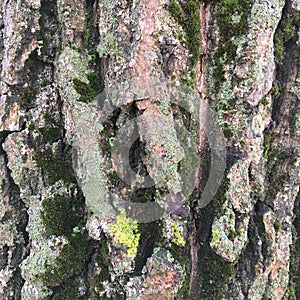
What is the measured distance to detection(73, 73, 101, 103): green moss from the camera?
136 inches

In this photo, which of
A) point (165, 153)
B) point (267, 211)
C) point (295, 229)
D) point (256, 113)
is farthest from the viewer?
point (295, 229)

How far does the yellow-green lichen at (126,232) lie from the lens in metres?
3.38

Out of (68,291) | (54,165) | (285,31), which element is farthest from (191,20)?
(68,291)

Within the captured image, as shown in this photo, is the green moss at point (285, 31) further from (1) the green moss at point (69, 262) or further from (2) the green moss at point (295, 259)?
(1) the green moss at point (69, 262)

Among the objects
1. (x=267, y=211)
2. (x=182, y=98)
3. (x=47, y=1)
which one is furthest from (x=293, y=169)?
(x=47, y=1)

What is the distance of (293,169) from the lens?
3945 mm

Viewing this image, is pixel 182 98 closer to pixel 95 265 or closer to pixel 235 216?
pixel 235 216

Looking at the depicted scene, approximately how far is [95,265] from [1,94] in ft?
6.96

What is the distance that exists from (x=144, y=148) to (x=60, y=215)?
1.17 m

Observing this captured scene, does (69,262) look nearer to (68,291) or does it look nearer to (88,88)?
(68,291)

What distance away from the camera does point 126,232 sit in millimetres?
3408

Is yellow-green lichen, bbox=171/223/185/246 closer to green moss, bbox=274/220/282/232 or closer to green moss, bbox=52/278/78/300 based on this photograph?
green moss, bbox=274/220/282/232

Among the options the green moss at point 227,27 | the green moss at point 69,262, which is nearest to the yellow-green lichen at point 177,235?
the green moss at point 69,262

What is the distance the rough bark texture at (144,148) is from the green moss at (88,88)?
0.03ft
